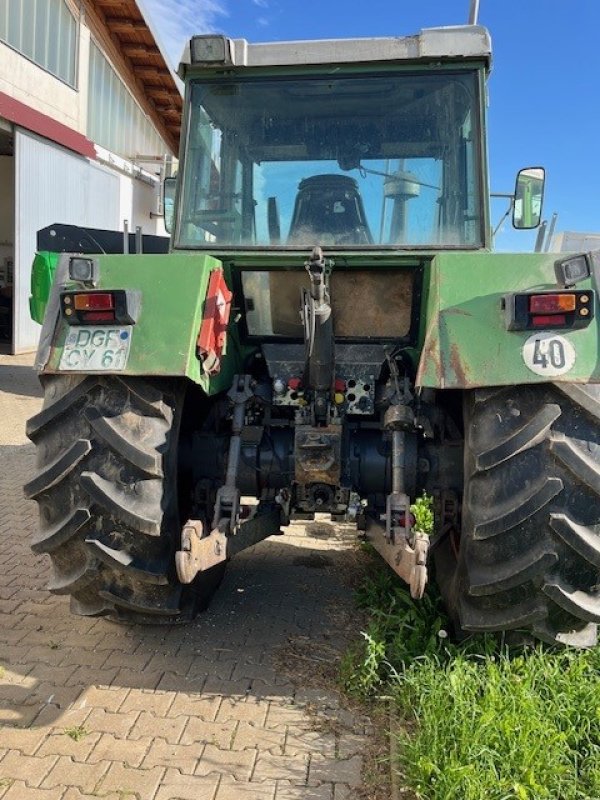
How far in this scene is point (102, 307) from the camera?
2812 millimetres

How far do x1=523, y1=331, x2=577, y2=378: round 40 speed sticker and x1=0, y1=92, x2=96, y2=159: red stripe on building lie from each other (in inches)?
467

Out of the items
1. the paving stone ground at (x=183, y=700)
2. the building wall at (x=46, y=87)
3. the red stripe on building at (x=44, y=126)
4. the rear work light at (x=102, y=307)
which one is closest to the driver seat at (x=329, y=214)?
the rear work light at (x=102, y=307)

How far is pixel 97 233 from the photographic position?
9242 mm

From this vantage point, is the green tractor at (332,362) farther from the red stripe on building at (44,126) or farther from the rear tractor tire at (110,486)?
the red stripe on building at (44,126)

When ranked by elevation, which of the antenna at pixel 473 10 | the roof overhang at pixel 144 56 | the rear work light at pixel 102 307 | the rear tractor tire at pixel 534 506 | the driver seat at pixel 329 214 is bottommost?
the rear tractor tire at pixel 534 506

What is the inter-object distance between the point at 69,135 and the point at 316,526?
40.6 feet

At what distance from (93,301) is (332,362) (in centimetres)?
102

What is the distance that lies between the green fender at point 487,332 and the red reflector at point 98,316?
119 centimetres

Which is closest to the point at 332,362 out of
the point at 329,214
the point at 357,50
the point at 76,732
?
the point at 329,214

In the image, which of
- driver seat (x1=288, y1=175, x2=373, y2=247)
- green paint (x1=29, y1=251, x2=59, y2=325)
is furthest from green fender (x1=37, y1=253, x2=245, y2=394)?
green paint (x1=29, y1=251, x2=59, y2=325)

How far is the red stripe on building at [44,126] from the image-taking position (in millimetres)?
12344

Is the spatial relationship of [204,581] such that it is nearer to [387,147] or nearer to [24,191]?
[387,147]

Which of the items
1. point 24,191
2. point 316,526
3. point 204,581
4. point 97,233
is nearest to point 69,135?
point 24,191

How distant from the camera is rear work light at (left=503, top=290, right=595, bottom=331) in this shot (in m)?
2.56
